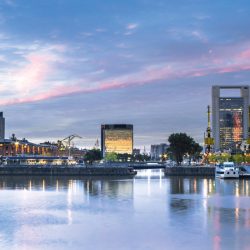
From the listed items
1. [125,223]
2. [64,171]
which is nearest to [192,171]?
[64,171]

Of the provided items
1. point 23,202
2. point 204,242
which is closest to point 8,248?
point 204,242

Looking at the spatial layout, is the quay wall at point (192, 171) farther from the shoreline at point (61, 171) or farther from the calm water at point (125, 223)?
the calm water at point (125, 223)

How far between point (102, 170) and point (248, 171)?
43.0 metres

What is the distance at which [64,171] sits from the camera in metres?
175

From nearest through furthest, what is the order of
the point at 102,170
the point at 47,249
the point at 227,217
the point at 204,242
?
the point at 47,249 → the point at 204,242 → the point at 227,217 → the point at 102,170

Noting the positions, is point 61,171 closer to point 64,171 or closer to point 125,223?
point 64,171

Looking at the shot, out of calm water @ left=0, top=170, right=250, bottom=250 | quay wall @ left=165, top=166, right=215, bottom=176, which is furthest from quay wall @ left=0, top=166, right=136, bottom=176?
calm water @ left=0, top=170, right=250, bottom=250

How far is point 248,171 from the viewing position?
155500mm

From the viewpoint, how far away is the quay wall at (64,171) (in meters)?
171

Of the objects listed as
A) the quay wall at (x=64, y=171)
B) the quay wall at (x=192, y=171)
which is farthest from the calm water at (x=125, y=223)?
the quay wall at (x=192, y=171)

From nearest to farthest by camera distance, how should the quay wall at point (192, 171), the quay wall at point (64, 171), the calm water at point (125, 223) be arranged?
the calm water at point (125, 223) → the quay wall at point (64, 171) → the quay wall at point (192, 171)

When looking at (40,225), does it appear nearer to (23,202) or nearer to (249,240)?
(249,240)

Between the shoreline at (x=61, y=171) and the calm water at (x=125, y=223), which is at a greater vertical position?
the shoreline at (x=61, y=171)

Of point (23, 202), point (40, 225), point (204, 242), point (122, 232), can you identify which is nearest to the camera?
point (204, 242)
